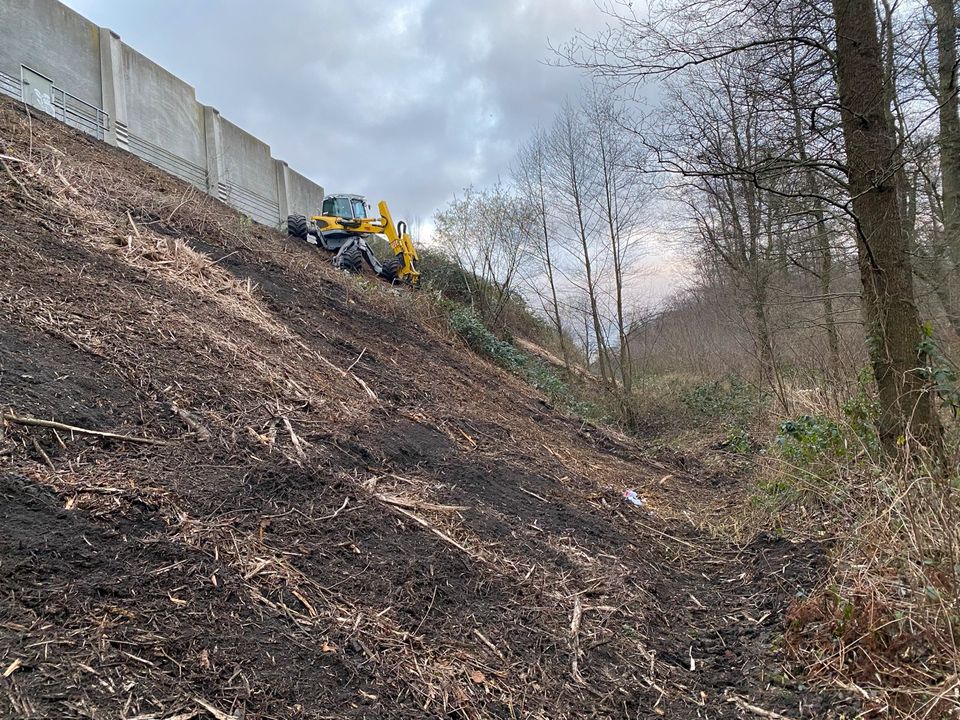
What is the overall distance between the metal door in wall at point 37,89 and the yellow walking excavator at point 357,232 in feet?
15.7

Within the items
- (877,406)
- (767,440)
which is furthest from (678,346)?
(877,406)

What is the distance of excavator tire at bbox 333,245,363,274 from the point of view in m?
12.7

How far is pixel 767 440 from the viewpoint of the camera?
7.54 metres

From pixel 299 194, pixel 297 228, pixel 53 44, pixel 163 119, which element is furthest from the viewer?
pixel 299 194

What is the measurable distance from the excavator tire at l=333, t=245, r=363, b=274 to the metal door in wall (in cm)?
541

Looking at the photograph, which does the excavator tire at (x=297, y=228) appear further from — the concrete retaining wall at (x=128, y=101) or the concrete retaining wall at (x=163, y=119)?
the concrete retaining wall at (x=163, y=119)

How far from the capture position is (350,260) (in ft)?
42.1

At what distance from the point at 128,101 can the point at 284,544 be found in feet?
40.9

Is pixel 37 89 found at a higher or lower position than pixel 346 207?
higher

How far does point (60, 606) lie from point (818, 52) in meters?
6.07

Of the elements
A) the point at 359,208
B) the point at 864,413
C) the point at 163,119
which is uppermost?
the point at 163,119

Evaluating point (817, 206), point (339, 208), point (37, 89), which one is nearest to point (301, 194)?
point (339, 208)

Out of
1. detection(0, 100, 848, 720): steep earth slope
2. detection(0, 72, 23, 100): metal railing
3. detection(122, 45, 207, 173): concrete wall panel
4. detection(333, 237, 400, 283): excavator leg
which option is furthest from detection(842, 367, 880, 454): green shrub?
detection(122, 45, 207, 173): concrete wall panel

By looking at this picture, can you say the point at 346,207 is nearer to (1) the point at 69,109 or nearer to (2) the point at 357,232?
(2) the point at 357,232
